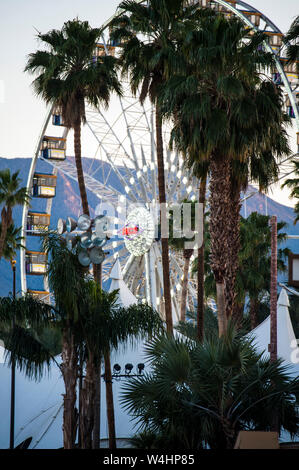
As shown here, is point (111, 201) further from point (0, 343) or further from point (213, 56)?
point (213, 56)

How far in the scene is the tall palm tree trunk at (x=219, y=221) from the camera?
2136cm

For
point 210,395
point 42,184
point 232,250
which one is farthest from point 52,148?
point 210,395

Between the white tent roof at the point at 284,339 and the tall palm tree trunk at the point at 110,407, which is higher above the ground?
the white tent roof at the point at 284,339

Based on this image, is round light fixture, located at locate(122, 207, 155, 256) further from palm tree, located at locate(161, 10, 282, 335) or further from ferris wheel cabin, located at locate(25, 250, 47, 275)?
palm tree, located at locate(161, 10, 282, 335)

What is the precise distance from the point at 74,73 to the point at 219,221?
7.07m

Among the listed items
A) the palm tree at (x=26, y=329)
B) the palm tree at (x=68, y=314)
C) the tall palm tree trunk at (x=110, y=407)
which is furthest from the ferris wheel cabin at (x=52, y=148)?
the palm tree at (x=26, y=329)

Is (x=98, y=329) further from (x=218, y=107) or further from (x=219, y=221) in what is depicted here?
(x=218, y=107)

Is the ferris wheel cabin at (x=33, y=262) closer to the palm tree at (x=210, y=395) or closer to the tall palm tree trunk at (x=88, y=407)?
the tall palm tree trunk at (x=88, y=407)

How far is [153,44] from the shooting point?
2397cm

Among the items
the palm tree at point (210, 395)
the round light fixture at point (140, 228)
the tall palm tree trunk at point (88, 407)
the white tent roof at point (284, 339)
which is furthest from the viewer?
the round light fixture at point (140, 228)

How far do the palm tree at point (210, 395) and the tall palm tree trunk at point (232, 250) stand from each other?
4293mm

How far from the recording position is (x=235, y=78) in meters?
21.0

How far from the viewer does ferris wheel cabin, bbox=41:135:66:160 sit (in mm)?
45125

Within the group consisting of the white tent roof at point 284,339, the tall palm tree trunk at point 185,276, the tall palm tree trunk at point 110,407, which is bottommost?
the tall palm tree trunk at point 110,407
